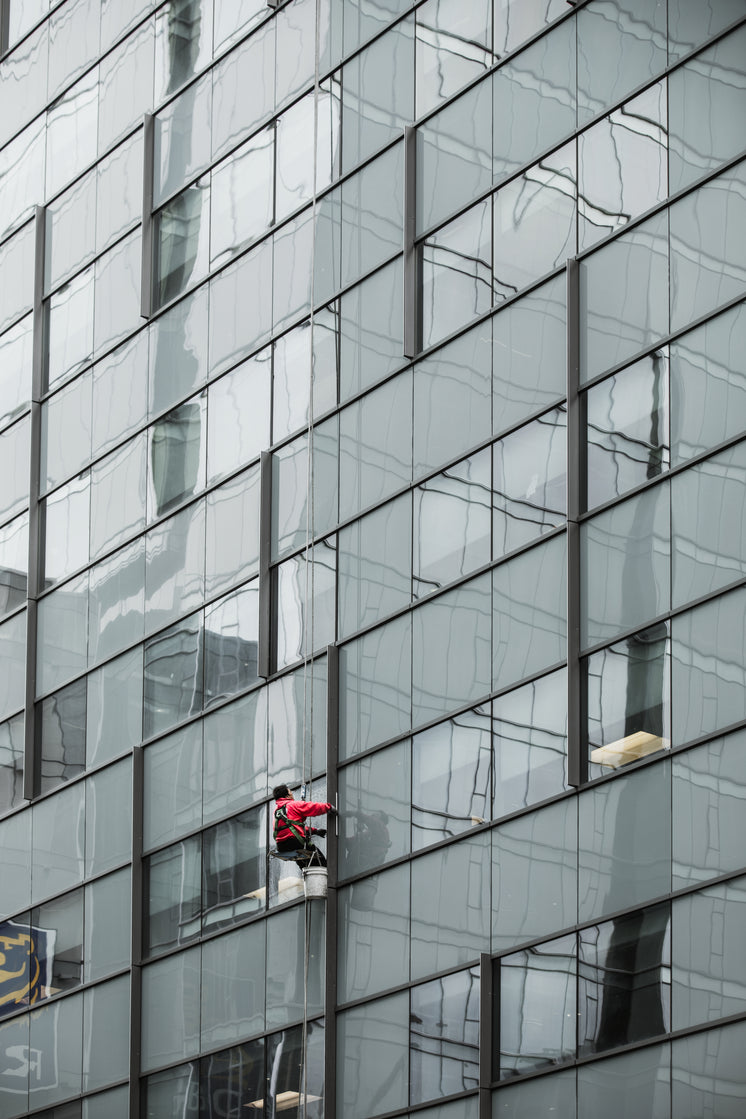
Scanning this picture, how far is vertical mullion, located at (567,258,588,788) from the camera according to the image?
94.1ft

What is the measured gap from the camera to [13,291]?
146ft

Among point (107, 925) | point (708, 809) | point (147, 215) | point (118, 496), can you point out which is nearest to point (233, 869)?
point (107, 925)

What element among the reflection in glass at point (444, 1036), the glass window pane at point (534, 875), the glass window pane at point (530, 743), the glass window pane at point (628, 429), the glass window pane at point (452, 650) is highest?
the glass window pane at point (628, 429)

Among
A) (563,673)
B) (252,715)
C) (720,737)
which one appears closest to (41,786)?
(252,715)

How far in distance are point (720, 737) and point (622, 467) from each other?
445cm

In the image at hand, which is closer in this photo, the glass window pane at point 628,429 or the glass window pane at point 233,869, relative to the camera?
the glass window pane at point 628,429

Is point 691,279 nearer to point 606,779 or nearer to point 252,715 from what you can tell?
point 606,779

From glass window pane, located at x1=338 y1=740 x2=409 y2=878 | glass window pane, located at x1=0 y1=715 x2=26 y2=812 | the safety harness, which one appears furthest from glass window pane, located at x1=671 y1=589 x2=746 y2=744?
glass window pane, located at x1=0 y1=715 x2=26 y2=812

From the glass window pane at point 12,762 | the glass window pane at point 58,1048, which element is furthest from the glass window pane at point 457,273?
the glass window pane at point 58,1048

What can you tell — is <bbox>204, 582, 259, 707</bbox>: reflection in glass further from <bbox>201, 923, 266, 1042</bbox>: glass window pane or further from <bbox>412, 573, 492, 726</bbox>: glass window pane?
<bbox>412, 573, 492, 726</bbox>: glass window pane

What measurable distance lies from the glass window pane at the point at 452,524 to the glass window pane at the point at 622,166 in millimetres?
3971

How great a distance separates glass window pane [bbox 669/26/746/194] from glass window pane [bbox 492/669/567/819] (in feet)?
24.5

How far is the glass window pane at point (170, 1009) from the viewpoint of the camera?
3494 cm

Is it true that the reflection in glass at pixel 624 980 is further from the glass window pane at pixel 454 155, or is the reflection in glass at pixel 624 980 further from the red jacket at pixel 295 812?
the glass window pane at pixel 454 155
